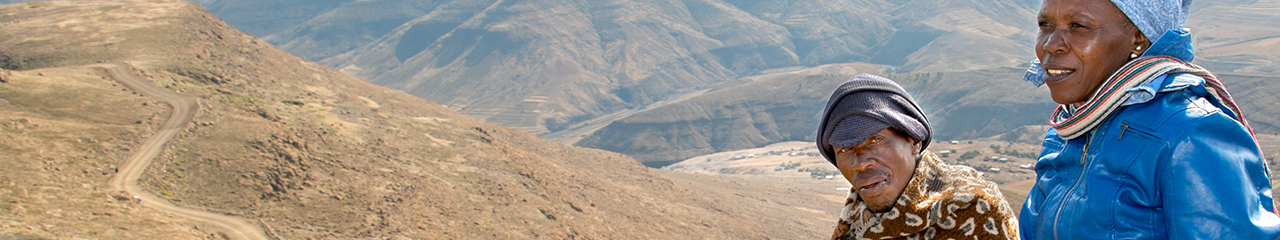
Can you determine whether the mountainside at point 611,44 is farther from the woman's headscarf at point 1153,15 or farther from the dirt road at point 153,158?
the woman's headscarf at point 1153,15

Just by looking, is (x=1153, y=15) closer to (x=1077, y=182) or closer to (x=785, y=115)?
(x=1077, y=182)

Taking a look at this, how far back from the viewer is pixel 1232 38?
3182 inches

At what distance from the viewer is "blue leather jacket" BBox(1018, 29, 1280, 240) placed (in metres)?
1.27

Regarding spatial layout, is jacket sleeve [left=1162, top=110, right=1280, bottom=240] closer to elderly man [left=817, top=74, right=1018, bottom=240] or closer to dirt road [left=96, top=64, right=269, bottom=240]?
elderly man [left=817, top=74, right=1018, bottom=240]

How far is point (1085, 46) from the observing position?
5.32 feet

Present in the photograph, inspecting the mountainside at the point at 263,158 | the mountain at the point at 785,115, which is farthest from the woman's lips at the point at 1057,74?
the mountain at the point at 785,115

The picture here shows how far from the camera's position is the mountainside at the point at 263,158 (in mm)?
11750

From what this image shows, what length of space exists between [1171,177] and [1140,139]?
0.35 ft

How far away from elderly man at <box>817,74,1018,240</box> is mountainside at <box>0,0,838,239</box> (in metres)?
10.6

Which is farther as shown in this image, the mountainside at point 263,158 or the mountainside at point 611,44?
the mountainside at point 611,44

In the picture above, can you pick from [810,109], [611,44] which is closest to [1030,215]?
[810,109]

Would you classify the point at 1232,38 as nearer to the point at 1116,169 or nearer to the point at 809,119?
the point at 809,119

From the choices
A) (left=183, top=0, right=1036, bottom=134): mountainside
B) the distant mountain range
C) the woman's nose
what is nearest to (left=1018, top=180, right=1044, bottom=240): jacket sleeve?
the woman's nose

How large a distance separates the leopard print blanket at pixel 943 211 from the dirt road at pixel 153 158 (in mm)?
11750
